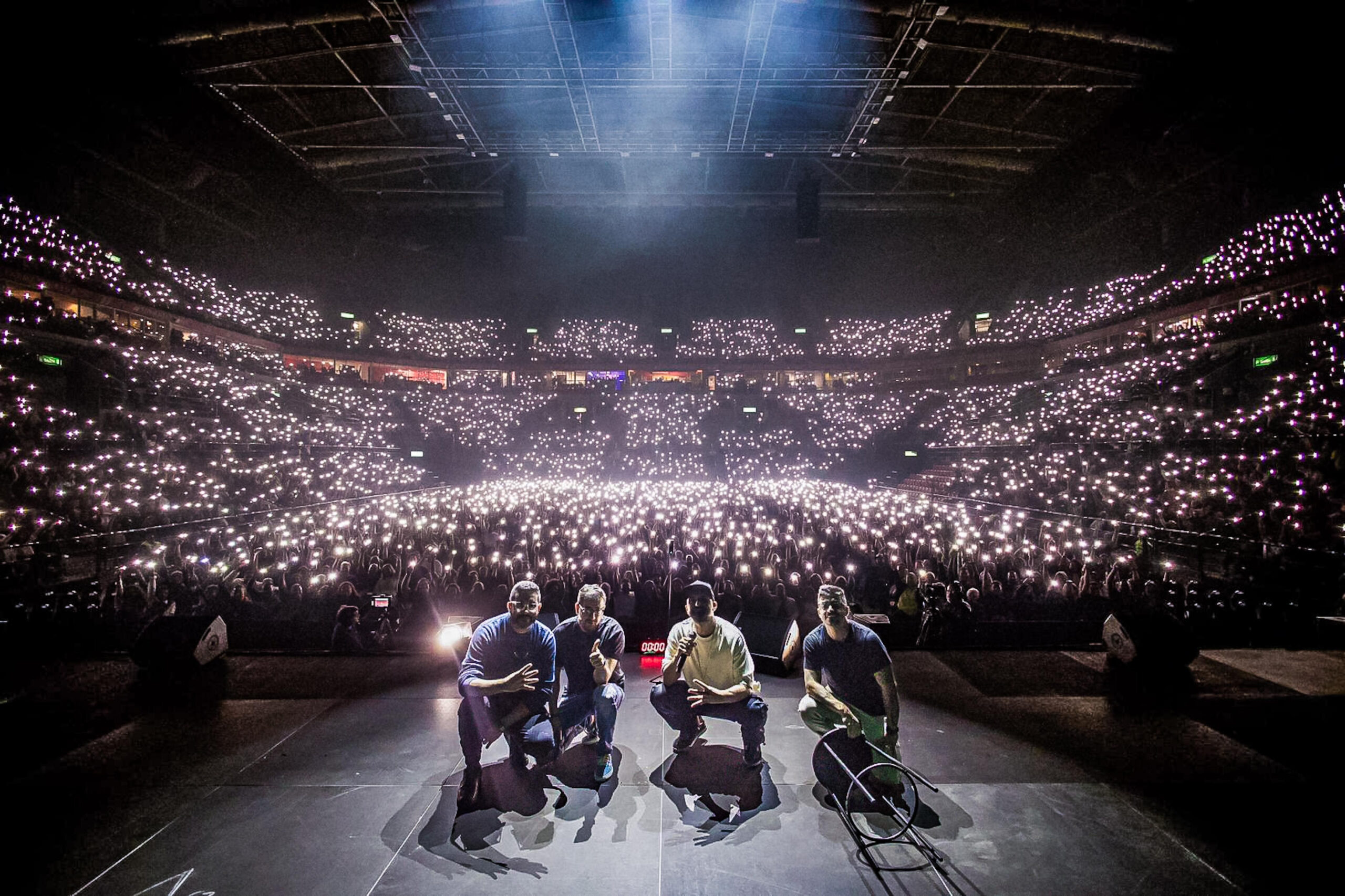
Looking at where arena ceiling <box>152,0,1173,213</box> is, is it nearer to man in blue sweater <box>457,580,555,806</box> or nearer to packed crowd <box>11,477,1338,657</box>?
packed crowd <box>11,477,1338,657</box>

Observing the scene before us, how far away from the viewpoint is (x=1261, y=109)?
985cm

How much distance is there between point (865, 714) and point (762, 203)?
16.2 m

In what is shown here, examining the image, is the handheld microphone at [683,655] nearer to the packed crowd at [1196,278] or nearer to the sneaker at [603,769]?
the sneaker at [603,769]

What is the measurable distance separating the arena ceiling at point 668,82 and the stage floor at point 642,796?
1030cm

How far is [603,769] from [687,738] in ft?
2.15

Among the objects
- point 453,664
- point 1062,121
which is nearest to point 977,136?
point 1062,121

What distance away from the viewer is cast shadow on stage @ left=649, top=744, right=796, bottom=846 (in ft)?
10.5

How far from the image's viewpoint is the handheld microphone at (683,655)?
12.0ft

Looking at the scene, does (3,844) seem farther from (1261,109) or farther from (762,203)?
(1261,109)

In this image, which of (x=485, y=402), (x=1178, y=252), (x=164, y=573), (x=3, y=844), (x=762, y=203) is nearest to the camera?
(x=3, y=844)

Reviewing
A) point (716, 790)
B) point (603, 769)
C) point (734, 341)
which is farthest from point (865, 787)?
point (734, 341)

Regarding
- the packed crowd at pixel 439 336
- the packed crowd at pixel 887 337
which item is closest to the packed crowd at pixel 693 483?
the packed crowd at pixel 887 337

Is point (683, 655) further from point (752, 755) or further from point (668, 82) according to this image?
point (668, 82)

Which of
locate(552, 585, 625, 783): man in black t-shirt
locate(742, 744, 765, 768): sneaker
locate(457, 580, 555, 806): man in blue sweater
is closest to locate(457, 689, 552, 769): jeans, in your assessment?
locate(457, 580, 555, 806): man in blue sweater
